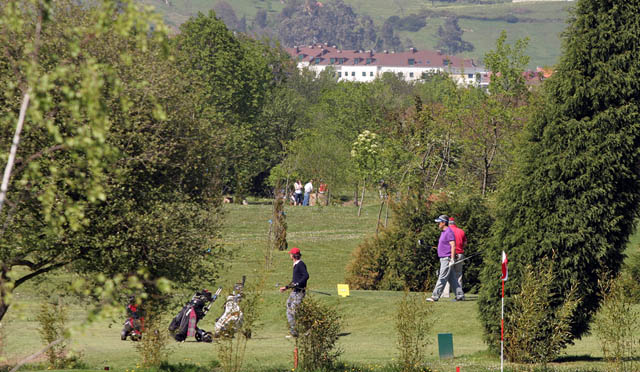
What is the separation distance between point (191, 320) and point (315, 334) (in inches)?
187

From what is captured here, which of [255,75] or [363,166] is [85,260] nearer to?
[363,166]

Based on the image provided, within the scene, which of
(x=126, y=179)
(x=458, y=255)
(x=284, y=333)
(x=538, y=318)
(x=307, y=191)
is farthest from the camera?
(x=307, y=191)

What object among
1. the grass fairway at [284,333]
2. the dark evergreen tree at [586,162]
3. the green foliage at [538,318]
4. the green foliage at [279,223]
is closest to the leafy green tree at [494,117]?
the grass fairway at [284,333]

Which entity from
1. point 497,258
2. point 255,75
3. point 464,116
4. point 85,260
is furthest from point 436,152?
point 255,75

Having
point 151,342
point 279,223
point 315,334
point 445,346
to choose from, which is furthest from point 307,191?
point 315,334

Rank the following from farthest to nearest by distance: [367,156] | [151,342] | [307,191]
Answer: [307,191] → [367,156] → [151,342]

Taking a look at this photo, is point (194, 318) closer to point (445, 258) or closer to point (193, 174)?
point (193, 174)

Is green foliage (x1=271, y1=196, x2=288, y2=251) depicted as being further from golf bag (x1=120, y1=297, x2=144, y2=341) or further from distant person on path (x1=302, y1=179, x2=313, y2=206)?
distant person on path (x1=302, y1=179, x2=313, y2=206)

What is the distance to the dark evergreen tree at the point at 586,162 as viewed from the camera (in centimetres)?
1391

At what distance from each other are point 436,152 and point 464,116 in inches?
114

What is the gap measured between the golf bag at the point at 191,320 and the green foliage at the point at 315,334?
4.29m

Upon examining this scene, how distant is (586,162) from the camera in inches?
548

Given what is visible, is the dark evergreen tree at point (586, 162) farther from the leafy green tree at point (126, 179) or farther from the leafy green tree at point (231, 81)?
the leafy green tree at point (231, 81)

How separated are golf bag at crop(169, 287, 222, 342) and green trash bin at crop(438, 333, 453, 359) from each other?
194 inches
